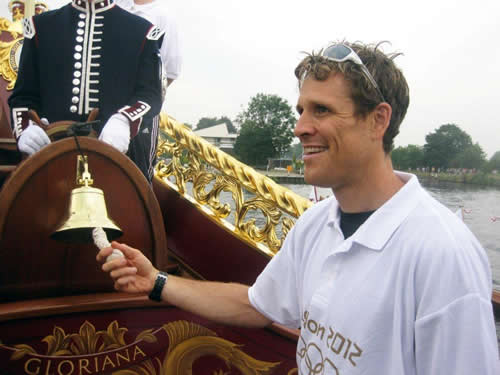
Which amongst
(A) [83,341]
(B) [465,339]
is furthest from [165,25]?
(B) [465,339]

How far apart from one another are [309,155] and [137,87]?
117cm

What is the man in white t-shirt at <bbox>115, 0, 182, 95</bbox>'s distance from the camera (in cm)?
284

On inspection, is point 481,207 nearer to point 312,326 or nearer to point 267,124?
point 312,326

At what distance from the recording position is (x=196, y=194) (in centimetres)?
243

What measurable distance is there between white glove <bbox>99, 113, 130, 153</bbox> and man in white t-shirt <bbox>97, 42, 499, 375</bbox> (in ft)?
2.02

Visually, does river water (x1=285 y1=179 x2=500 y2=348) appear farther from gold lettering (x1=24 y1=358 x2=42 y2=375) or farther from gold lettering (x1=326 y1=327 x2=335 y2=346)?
gold lettering (x1=24 y1=358 x2=42 y2=375)

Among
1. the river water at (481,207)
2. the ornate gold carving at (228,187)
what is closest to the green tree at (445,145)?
the river water at (481,207)

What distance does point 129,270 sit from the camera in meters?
1.08

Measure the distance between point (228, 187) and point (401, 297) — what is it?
5.04 feet

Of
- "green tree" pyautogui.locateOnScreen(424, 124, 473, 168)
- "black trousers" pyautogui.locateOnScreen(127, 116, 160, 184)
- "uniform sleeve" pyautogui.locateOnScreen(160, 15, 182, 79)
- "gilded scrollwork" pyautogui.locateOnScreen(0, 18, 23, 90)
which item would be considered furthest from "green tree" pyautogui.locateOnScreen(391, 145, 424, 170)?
"gilded scrollwork" pyautogui.locateOnScreen(0, 18, 23, 90)

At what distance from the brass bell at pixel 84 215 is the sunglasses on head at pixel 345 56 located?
0.73m

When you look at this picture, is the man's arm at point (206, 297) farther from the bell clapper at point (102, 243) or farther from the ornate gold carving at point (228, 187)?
the ornate gold carving at point (228, 187)

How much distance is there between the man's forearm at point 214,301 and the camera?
4.10 feet

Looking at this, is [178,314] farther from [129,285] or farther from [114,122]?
[114,122]
